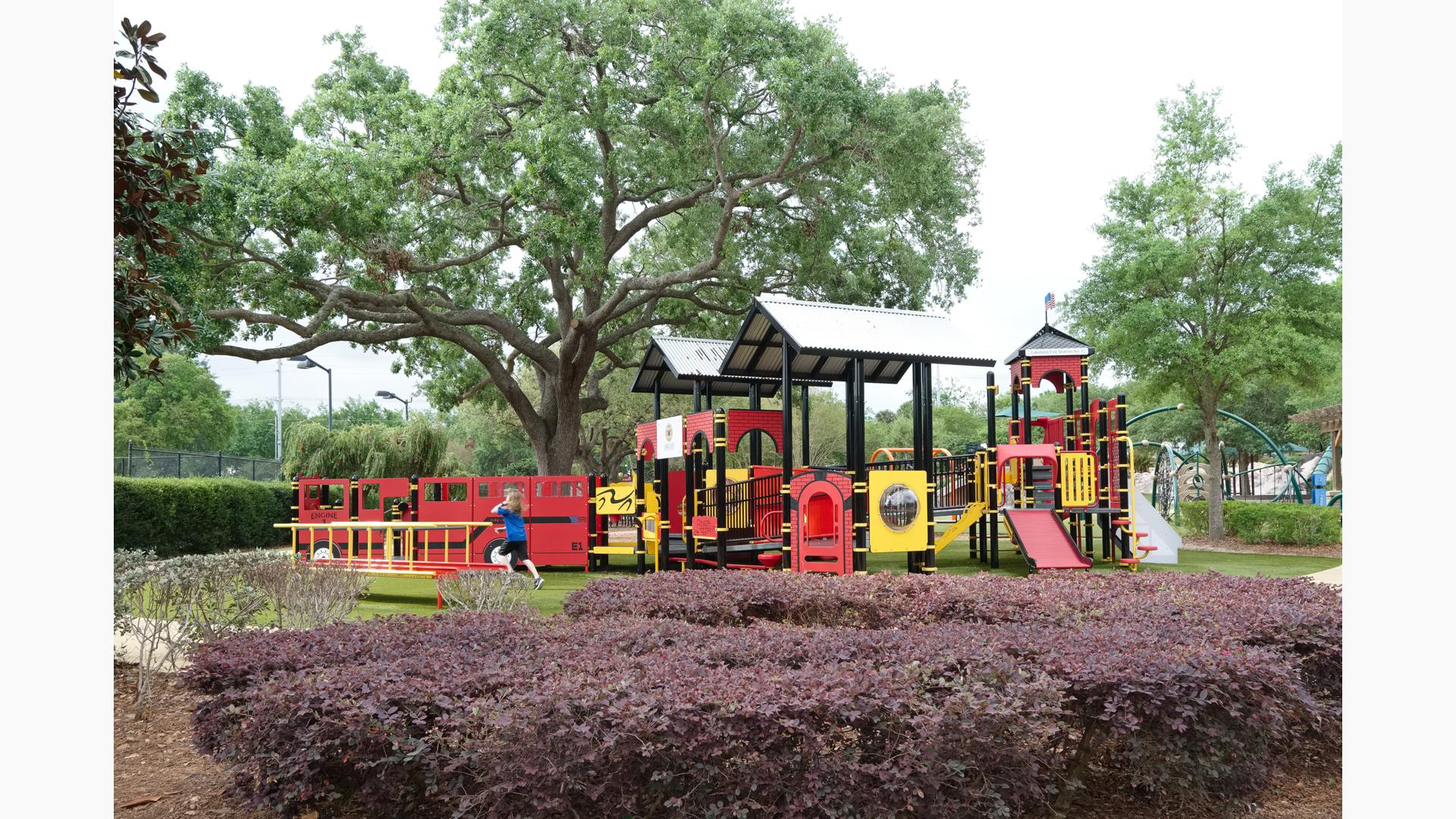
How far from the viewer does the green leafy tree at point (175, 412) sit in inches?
1727

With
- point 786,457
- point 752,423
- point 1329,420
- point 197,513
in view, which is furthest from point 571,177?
point 1329,420

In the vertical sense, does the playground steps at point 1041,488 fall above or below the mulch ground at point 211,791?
above

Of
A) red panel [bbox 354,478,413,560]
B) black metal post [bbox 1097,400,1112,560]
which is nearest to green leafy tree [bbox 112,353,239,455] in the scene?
red panel [bbox 354,478,413,560]

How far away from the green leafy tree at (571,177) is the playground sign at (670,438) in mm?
4059

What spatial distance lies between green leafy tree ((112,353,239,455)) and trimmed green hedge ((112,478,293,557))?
21199mm

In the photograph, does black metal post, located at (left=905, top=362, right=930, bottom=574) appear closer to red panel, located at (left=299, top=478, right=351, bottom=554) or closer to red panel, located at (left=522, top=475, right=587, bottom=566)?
red panel, located at (left=522, top=475, right=587, bottom=566)

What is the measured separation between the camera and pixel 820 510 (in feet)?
47.3

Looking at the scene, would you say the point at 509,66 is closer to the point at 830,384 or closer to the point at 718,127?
the point at 718,127

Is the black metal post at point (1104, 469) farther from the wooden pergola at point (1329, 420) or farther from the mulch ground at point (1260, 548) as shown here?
the wooden pergola at point (1329, 420)

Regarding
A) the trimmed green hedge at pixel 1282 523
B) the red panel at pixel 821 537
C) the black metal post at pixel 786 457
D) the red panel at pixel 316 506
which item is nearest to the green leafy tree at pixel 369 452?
the red panel at pixel 316 506

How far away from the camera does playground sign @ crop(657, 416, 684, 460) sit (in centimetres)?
1521

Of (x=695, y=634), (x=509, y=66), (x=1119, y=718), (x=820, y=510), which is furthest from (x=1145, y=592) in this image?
(x=509, y=66)

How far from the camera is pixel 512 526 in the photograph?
1239 cm

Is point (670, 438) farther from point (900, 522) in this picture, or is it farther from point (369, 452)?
point (369, 452)
